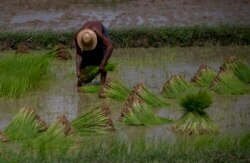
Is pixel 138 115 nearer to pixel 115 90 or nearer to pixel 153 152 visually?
pixel 115 90

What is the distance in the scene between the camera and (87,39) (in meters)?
7.90

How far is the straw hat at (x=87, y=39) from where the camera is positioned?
7.90 meters

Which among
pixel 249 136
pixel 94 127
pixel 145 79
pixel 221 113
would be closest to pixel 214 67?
pixel 145 79

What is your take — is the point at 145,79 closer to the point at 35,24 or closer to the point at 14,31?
the point at 14,31

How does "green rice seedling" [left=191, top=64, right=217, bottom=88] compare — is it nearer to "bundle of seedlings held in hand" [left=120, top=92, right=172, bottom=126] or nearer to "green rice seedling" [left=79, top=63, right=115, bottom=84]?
"green rice seedling" [left=79, top=63, right=115, bottom=84]

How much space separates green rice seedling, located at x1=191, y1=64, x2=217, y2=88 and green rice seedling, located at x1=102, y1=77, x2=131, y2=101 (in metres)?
0.84

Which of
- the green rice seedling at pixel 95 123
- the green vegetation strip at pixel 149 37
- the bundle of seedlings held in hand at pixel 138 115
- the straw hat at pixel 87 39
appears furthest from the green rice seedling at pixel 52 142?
the green vegetation strip at pixel 149 37

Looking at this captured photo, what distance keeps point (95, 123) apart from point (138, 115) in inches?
19.4

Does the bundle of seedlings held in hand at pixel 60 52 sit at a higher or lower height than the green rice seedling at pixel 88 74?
lower

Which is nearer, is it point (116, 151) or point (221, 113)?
point (116, 151)

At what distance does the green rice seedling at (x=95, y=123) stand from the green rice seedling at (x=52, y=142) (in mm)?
240

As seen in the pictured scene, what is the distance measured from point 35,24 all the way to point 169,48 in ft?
8.05

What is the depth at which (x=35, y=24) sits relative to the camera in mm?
11641

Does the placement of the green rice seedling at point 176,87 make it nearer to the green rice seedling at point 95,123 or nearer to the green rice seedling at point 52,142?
the green rice seedling at point 95,123
